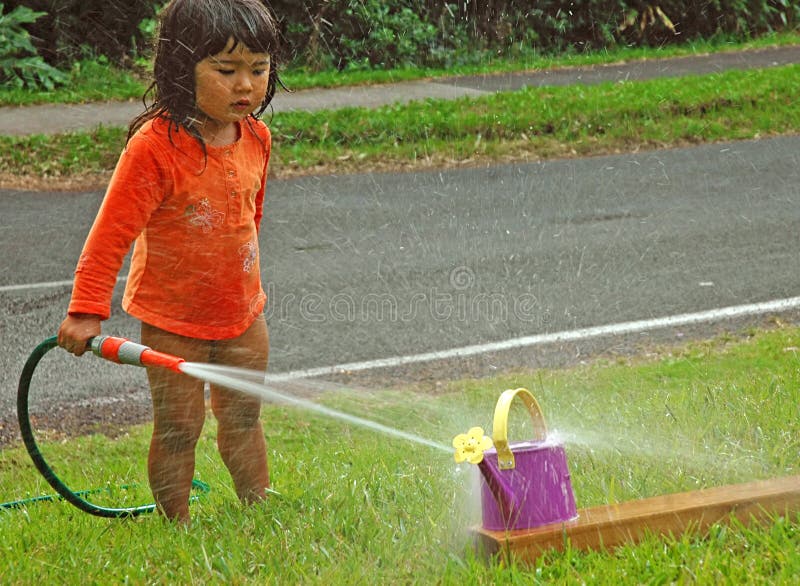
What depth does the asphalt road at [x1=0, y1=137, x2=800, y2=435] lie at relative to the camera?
573cm

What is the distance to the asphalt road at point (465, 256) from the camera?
5.73 metres

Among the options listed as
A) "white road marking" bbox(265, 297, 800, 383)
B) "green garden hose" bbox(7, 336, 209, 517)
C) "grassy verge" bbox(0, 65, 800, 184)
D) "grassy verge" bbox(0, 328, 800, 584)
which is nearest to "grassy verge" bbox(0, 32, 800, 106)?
"grassy verge" bbox(0, 65, 800, 184)

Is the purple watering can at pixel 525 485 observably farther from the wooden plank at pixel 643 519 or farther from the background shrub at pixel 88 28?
the background shrub at pixel 88 28

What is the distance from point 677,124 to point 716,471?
766cm

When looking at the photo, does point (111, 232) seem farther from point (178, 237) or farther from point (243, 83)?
point (243, 83)

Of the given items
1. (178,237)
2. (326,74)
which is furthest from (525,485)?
(326,74)

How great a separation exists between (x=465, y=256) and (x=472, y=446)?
4399mm

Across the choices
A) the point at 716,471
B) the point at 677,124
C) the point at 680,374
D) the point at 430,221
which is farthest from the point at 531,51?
the point at 716,471

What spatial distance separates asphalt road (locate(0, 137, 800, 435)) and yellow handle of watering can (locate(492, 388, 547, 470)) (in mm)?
2244

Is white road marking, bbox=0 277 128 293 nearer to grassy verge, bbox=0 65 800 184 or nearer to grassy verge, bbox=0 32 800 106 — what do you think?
grassy verge, bbox=0 65 800 184

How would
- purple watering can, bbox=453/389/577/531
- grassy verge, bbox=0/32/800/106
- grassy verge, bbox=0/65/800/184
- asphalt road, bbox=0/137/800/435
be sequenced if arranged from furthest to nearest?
grassy verge, bbox=0/32/800/106, grassy verge, bbox=0/65/800/184, asphalt road, bbox=0/137/800/435, purple watering can, bbox=453/389/577/531

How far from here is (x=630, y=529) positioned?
2869mm

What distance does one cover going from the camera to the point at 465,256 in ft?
23.1

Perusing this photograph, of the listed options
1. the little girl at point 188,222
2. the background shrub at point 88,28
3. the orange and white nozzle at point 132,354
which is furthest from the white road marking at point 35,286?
the background shrub at point 88,28
